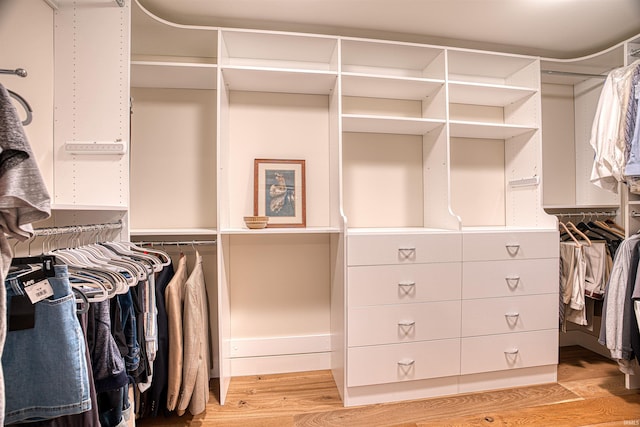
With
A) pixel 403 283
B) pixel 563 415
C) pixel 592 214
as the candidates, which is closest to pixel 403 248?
pixel 403 283

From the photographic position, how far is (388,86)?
2.05 metres

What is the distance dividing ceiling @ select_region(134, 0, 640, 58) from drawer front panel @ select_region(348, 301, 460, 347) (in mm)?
1755

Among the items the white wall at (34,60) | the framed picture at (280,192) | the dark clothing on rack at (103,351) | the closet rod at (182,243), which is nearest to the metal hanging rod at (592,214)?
the framed picture at (280,192)

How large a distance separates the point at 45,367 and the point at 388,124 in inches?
78.3

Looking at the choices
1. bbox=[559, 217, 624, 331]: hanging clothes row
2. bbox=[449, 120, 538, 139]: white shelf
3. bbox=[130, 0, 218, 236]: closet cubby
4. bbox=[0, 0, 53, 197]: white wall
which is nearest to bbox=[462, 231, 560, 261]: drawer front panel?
bbox=[559, 217, 624, 331]: hanging clothes row

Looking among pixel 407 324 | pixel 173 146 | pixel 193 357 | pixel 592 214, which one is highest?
pixel 173 146

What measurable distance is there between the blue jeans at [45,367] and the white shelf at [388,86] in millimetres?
1798

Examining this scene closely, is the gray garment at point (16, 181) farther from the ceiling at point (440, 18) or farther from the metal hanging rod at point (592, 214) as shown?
the metal hanging rod at point (592, 214)

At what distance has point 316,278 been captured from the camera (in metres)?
2.22

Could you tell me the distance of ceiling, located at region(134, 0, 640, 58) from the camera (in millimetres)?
1740

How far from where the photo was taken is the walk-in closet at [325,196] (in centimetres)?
139

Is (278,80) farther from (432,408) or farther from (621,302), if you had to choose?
(621,302)

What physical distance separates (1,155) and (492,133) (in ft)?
8.51

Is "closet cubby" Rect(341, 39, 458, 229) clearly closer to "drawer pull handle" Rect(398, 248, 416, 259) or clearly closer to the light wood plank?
"drawer pull handle" Rect(398, 248, 416, 259)
